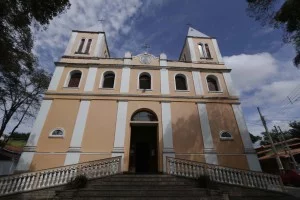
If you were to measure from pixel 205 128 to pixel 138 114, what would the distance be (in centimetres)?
471

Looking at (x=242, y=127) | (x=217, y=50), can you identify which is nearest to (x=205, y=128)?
(x=242, y=127)

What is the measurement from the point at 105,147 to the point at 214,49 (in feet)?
42.2

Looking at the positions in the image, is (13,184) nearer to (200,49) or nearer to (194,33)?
(200,49)

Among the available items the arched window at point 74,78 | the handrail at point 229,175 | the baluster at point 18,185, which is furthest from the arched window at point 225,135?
the baluster at point 18,185

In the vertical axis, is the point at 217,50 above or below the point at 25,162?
above

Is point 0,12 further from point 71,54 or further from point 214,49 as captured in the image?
point 214,49

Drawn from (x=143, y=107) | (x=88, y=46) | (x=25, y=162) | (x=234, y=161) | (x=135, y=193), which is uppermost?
(x=88, y=46)

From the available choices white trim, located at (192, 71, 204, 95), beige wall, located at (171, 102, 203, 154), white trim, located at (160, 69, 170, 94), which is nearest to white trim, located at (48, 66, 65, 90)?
white trim, located at (160, 69, 170, 94)

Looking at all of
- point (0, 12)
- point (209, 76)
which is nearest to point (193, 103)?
point (209, 76)

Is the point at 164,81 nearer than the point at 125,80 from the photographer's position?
No

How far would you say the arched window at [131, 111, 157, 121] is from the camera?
12434mm

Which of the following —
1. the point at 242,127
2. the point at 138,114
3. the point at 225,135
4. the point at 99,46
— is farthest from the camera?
the point at 99,46

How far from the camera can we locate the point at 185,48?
17.8 metres

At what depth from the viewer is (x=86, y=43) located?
616 inches
